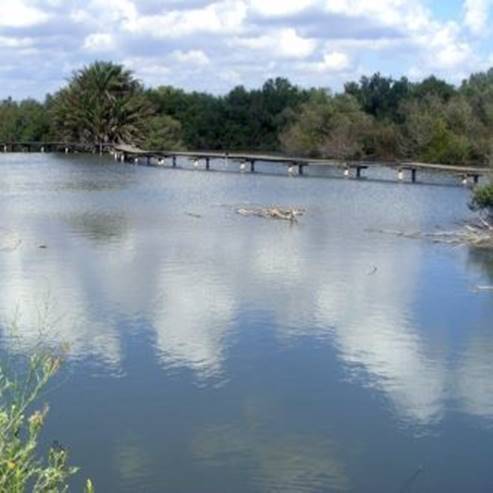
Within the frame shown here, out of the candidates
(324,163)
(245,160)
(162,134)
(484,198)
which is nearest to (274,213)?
(484,198)

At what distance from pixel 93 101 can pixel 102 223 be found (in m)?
44.0

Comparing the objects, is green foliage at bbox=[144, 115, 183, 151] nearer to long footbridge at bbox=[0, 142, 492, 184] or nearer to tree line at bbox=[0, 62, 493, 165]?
tree line at bbox=[0, 62, 493, 165]

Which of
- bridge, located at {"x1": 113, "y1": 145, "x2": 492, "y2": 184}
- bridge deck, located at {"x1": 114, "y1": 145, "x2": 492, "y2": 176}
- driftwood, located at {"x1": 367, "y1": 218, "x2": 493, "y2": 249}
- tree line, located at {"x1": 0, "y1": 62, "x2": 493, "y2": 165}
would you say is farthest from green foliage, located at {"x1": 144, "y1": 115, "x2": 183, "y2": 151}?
driftwood, located at {"x1": 367, "y1": 218, "x2": 493, "y2": 249}

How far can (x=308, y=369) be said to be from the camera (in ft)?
36.1

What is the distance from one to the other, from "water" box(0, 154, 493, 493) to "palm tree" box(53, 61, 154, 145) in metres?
43.9

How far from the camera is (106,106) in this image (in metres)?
67.6

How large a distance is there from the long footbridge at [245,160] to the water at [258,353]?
13966 millimetres

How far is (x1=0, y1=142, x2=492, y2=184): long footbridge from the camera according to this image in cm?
4359

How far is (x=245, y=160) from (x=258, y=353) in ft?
135

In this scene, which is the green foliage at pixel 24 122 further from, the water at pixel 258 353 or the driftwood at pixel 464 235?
the driftwood at pixel 464 235

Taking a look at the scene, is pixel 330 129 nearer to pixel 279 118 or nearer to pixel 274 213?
pixel 279 118

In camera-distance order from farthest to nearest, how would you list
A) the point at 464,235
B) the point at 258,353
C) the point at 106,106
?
the point at 106,106 < the point at 464,235 < the point at 258,353

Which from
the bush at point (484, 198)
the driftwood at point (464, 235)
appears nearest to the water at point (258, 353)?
the driftwood at point (464, 235)

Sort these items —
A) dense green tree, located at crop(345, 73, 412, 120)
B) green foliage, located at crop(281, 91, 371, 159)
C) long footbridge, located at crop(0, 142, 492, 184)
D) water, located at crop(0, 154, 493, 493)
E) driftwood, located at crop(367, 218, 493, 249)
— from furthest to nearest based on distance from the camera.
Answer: dense green tree, located at crop(345, 73, 412, 120) < green foliage, located at crop(281, 91, 371, 159) < long footbridge, located at crop(0, 142, 492, 184) < driftwood, located at crop(367, 218, 493, 249) < water, located at crop(0, 154, 493, 493)
